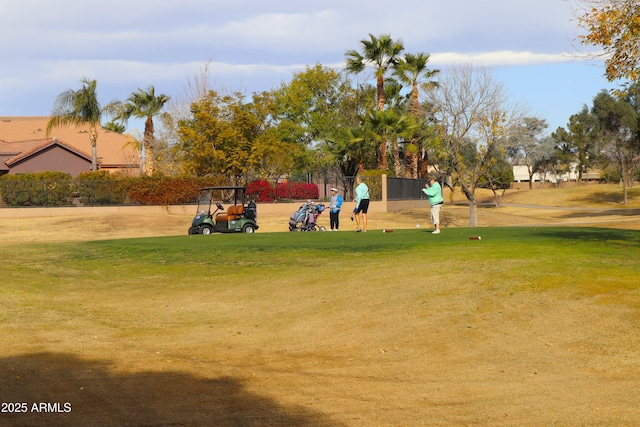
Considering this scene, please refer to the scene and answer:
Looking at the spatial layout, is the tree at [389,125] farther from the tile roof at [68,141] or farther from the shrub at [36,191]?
the tile roof at [68,141]

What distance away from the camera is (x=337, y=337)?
12312 mm

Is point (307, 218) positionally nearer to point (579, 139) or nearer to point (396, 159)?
point (396, 159)

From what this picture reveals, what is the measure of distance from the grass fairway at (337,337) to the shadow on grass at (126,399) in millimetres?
32

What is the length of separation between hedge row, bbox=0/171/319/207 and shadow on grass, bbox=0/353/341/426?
4078 centimetres

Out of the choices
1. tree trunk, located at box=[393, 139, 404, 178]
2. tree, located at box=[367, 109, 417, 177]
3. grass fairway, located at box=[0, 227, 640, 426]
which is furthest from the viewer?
tree trunk, located at box=[393, 139, 404, 178]

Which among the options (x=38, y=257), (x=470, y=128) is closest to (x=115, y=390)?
(x=38, y=257)

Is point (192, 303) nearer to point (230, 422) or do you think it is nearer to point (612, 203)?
point (230, 422)

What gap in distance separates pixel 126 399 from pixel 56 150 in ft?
202

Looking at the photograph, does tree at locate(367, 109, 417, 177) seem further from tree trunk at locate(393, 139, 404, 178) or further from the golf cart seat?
the golf cart seat

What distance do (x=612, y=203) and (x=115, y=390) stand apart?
7773 cm

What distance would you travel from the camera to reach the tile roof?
69938 mm

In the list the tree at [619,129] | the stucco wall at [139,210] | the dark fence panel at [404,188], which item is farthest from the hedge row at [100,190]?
the tree at [619,129]

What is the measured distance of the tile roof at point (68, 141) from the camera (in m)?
69.9

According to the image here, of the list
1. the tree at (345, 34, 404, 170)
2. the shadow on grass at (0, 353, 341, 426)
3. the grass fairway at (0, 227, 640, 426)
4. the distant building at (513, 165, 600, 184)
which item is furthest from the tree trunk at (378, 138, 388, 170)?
the distant building at (513, 165, 600, 184)
